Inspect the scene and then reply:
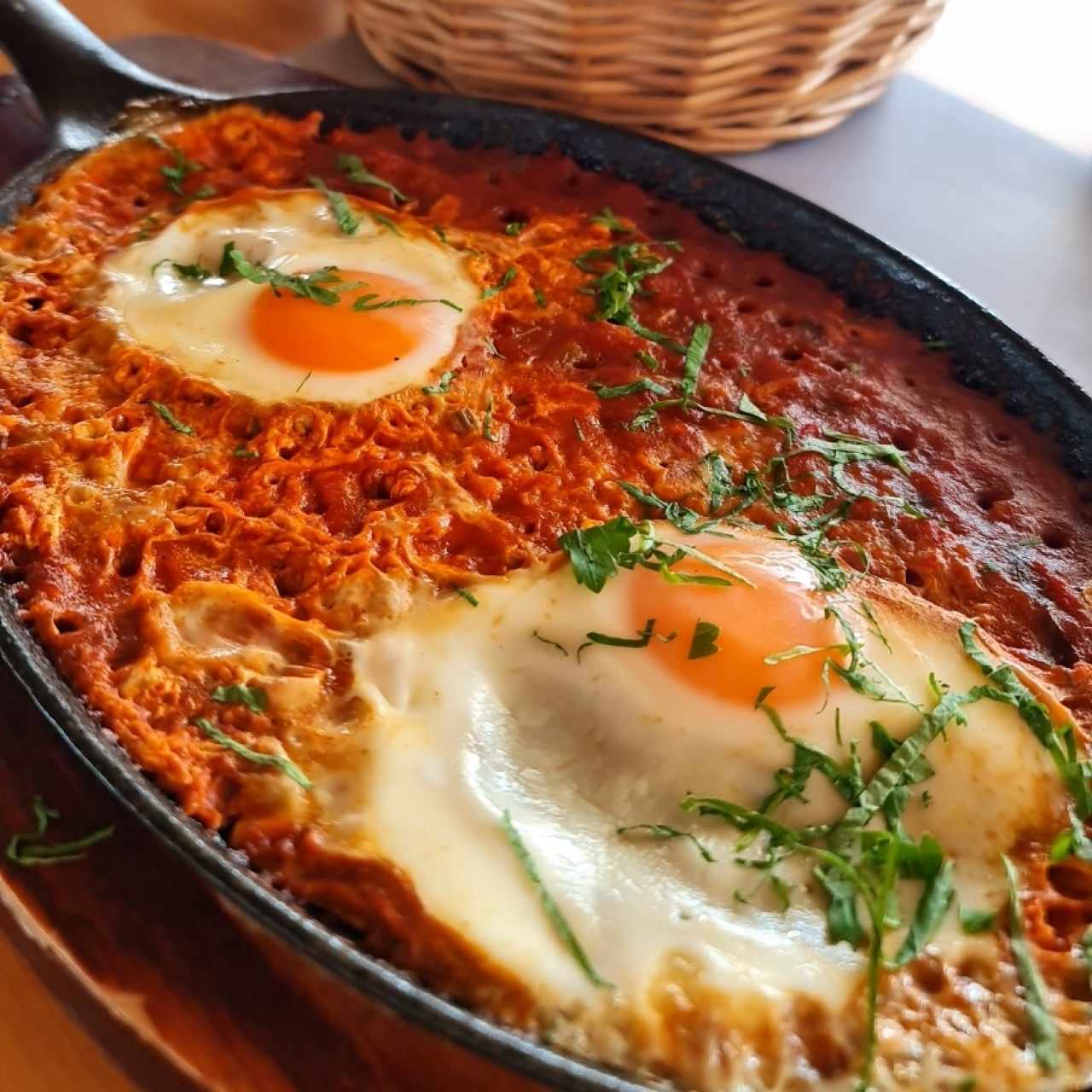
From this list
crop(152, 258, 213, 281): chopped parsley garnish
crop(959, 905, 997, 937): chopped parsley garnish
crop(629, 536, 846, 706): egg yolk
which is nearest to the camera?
crop(959, 905, 997, 937): chopped parsley garnish

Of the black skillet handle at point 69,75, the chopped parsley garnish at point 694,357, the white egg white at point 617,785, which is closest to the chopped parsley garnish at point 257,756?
the white egg white at point 617,785

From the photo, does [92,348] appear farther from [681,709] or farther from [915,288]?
[915,288]

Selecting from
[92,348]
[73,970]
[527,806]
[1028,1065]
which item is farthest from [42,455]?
[1028,1065]

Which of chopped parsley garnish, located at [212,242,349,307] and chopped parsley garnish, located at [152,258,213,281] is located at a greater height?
chopped parsley garnish, located at [212,242,349,307]

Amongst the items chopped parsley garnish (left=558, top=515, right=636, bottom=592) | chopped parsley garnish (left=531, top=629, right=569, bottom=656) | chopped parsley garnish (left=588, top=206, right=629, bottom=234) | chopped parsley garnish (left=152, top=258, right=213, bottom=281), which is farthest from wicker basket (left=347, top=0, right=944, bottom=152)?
chopped parsley garnish (left=531, top=629, right=569, bottom=656)

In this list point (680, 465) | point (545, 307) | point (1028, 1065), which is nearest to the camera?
point (1028, 1065)

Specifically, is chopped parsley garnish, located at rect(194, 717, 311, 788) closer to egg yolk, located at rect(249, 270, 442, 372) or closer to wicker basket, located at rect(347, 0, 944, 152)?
egg yolk, located at rect(249, 270, 442, 372)

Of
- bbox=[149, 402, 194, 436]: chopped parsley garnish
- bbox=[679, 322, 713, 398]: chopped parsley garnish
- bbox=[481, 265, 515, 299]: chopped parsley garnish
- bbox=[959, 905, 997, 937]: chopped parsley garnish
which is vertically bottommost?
bbox=[149, 402, 194, 436]: chopped parsley garnish
